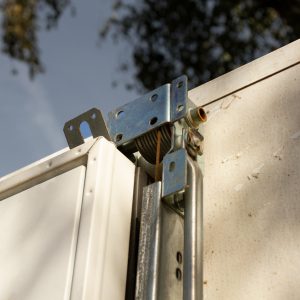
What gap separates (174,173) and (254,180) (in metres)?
0.11

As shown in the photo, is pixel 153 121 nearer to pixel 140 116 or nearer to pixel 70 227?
pixel 140 116

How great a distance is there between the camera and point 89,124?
946 millimetres

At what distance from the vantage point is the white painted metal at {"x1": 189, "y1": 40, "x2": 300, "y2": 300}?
2.43ft

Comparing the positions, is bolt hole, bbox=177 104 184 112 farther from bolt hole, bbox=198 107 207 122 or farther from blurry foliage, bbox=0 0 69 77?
blurry foliage, bbox=0 0 69 77

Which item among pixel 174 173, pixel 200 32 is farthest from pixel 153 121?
pixel 200 32

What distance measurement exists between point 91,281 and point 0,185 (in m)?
0.30

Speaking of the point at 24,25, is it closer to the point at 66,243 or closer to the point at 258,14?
the point at 258,14

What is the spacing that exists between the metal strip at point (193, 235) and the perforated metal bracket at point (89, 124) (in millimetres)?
167

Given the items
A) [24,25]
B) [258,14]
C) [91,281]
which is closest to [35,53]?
[24,25]

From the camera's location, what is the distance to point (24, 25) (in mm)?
4535

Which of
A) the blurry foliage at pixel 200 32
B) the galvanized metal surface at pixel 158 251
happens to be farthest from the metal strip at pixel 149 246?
the blurry foliage at pixel 200 32

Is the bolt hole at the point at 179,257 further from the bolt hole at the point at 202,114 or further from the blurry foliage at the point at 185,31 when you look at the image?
the blurry foliage at the point at 185,31

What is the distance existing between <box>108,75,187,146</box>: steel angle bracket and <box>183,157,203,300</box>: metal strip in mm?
93

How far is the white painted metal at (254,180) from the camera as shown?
741mm
